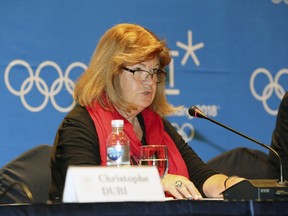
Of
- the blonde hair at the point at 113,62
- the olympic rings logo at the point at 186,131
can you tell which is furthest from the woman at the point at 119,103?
the olympic rings logo at the point at 186,131

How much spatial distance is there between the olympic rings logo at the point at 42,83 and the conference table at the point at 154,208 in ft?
5.59

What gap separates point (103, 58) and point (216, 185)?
707 mm

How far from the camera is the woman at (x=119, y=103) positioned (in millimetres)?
2726

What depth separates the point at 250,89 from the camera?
3.86m

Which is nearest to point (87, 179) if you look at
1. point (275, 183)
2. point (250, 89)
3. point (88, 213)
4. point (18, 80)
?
point (88, 213)

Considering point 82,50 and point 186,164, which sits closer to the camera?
point 186,164

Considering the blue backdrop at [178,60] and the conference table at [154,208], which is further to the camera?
the blue backdrop at [178,60]

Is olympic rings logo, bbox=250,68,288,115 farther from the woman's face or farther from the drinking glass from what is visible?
the drinking glass

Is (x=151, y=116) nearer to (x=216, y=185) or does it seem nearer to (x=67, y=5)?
(x=216, y=185)

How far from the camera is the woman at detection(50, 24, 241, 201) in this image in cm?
273

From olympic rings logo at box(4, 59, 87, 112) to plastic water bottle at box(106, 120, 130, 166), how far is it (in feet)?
2.17

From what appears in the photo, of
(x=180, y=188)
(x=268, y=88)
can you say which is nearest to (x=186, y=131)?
(x=268, y=88)

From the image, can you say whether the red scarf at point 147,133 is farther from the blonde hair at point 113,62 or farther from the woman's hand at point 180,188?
the woman's hand at point 180,188

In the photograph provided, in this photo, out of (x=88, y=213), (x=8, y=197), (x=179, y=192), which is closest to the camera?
(x=88, y=213)
